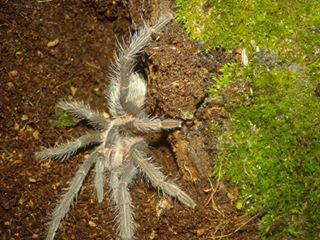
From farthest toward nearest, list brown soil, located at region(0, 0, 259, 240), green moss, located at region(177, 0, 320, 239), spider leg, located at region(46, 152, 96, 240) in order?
spider leg, located at region(46, 152, 96, 240) → brown soil, located at region(0, 0, 259, 240) → green moss, located at region(177, 0, 320, 239)

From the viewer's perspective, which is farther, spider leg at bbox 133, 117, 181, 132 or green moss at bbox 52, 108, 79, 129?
green moss at bbox 52, 108, 79, 129

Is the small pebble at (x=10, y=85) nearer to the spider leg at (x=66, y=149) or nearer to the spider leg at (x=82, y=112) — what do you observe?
the spider leg at (x=82, y=112)

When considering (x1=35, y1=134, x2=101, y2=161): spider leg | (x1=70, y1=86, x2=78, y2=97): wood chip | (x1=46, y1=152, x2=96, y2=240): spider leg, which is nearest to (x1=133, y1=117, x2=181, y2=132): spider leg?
(x1=35, y1=134, x2=101, y2=161): spider leg

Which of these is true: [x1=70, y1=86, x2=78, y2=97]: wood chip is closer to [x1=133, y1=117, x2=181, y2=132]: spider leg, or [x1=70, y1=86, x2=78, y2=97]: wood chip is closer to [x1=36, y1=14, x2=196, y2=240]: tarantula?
[x1=36, y1=14, x2=196, y2=240]: tarantula

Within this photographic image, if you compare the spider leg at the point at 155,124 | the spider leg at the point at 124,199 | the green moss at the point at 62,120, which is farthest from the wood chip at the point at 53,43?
the spider leg at the point at 124,199

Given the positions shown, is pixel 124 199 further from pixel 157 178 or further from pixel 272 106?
pixel 272 106

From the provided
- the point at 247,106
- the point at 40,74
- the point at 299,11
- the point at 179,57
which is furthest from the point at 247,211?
the point at 40,74

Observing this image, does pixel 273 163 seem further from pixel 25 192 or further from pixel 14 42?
pixel 14 42

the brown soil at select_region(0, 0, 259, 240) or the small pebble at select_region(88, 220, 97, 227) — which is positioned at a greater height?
the brown soil at select_region(0, 0, 259, 240)

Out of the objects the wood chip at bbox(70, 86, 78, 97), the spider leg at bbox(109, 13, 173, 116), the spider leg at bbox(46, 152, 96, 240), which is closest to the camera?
the spider leg at bbox(109, 13, 173, 116)
